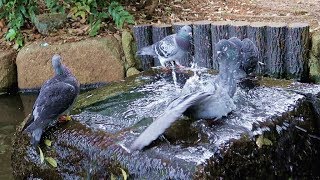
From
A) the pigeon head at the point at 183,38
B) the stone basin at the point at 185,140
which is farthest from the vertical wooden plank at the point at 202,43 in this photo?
the stone basin at the point at 185,140

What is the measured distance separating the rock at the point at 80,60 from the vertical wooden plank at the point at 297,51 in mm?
1872

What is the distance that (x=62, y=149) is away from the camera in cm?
346

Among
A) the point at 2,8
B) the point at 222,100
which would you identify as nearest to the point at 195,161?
the point at 222,100

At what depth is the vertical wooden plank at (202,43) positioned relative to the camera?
5781mm

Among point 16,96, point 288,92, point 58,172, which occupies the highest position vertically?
point 288,92

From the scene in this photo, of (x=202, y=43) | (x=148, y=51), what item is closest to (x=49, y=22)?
(x=148, y=51)

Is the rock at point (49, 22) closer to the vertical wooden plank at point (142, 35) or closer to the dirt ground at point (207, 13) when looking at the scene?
the dirt ground at point (207, 13)

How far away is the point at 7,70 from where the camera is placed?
21.2ft

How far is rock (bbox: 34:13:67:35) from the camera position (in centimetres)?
659

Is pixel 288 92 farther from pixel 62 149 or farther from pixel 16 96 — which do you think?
pixel 16 96

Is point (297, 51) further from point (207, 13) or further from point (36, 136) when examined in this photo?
point (36, 136)

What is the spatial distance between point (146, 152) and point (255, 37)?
283cm

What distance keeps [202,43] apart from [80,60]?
4.69 feet

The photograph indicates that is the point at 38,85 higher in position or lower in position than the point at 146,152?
lower
